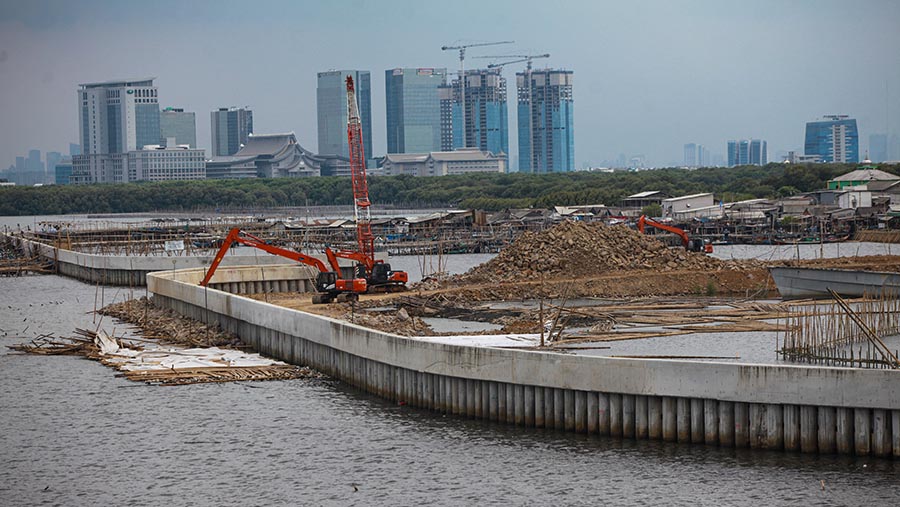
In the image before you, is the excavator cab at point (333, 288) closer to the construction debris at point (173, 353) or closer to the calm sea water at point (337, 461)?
the construction debris at point (173, 353)

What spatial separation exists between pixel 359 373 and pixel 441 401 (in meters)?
4.61

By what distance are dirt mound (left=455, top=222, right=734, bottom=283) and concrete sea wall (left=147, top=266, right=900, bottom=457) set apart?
26.0 m

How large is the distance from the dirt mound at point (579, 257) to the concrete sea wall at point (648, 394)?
26.0 metres

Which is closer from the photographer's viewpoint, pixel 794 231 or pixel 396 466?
pixel 396 466

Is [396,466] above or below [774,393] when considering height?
below

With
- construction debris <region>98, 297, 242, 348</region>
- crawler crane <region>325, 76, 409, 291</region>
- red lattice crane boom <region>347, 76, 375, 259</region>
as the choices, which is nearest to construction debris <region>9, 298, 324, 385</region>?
construction debris <region>98, 297, 242, 348</region>

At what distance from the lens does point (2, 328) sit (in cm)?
5394

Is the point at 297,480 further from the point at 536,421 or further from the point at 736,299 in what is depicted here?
the point at 736,299

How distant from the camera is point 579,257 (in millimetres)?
59969

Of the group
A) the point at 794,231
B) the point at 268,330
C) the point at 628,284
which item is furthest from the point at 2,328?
the point at 794,231

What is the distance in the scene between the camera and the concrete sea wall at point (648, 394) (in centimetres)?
2477

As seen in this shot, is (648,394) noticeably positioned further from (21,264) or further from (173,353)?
(21,264)

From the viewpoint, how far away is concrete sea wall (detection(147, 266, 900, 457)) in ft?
81.3

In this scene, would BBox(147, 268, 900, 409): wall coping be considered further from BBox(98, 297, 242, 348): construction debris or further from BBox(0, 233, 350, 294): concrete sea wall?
BBox(0, 233, 350, 294): concrete sea wall
